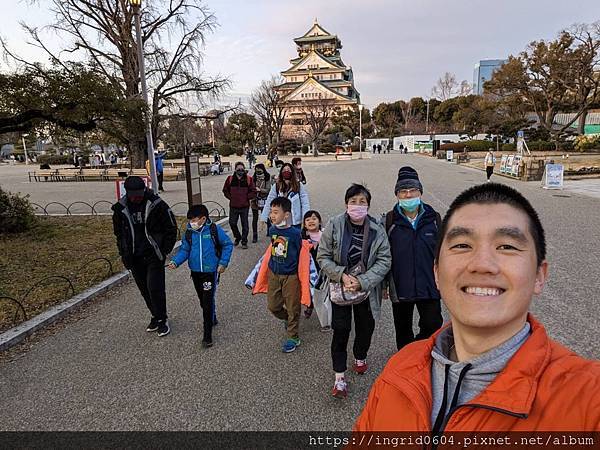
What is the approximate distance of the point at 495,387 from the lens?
3.57 ft

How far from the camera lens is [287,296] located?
361 centimetres

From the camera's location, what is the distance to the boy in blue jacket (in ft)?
12.6

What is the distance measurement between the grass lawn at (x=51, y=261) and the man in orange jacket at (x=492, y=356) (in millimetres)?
4697

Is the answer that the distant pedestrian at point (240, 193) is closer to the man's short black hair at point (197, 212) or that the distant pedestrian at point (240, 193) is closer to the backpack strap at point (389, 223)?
the man's short black hair at point (197, 212)

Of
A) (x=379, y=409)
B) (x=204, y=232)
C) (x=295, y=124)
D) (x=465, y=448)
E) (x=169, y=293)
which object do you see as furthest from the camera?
(x=295, y=124)

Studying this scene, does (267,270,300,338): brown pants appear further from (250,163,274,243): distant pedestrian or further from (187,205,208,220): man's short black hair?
(250,163,274,243): distant pedestrian

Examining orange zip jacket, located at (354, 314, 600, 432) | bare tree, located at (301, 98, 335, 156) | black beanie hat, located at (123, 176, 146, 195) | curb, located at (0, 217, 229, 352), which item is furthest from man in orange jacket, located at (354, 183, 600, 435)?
bare tree, located at (301, 98, 335, 156)

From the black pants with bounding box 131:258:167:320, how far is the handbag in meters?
2.09

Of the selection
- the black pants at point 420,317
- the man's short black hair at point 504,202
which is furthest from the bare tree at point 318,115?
the man's short black hair at point 504,202

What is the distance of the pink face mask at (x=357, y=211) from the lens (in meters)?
2.91

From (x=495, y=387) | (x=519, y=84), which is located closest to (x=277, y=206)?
(x=495, y=387)

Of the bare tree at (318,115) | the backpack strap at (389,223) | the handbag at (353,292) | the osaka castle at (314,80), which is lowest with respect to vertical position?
the handbag at (353,292)

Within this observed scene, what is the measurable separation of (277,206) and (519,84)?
4417 centimetres

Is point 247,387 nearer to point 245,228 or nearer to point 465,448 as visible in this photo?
point 465,448
